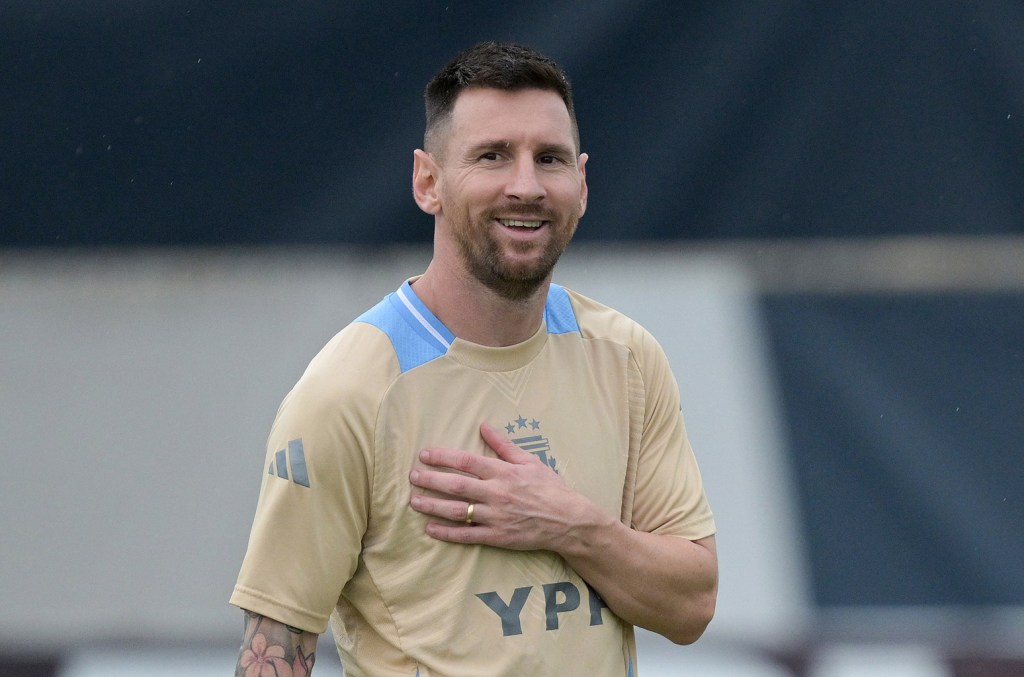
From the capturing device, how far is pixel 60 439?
153 inches

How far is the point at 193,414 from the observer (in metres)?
3.96

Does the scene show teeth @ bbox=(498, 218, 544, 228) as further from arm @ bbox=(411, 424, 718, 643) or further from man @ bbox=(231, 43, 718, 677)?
arm @ bbox=(411, 424, 718, 643)

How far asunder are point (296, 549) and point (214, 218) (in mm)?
2274

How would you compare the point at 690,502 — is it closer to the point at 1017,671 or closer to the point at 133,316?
the point at 1017,671

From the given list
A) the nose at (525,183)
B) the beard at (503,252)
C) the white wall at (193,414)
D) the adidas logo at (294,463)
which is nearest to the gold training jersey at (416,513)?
the adidas logo at (294,463)

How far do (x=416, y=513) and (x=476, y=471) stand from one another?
11 cm

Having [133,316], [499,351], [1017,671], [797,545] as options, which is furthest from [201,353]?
[1017,671]

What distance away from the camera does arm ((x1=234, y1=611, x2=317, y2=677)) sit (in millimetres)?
1909

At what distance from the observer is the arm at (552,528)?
1.96 meters

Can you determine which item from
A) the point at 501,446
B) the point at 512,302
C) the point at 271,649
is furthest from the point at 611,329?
the point at 271,649

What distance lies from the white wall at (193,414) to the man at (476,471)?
1607 millimetres

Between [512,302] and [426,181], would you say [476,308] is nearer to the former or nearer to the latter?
[512,302]

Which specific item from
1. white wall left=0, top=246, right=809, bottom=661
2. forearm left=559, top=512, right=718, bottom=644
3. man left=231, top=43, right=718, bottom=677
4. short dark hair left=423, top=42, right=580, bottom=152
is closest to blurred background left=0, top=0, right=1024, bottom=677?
white wall left=0, top=246, right=809, bottom=661

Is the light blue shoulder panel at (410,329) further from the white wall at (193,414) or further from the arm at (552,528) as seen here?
the white wall at (193,414)
